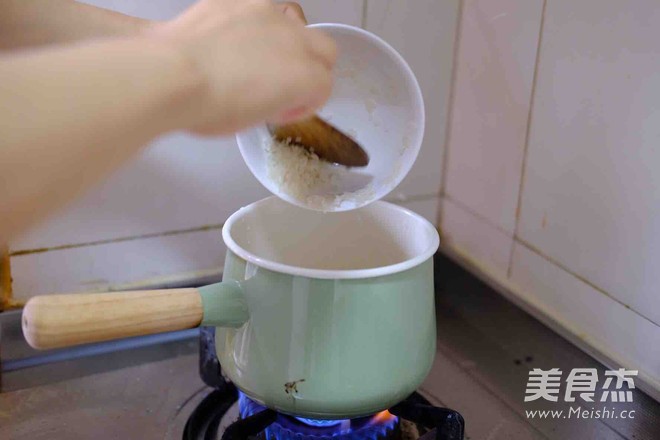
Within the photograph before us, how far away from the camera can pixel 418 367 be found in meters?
0.50

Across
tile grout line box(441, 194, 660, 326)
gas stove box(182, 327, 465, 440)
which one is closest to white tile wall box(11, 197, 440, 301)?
gas stove box(182, 327, 465, 440)

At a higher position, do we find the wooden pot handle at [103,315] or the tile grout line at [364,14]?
the tile grout line at [364,14]

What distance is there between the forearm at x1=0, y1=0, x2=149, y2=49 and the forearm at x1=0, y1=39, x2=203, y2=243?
Result: 216mm

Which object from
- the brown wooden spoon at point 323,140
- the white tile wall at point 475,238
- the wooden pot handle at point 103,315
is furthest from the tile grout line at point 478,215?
the wooden pot handle at point 103,315

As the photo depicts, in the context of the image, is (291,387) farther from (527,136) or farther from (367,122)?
(527,136)

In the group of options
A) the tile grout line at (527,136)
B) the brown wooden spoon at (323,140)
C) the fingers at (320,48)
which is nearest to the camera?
the fingers at (320,48)

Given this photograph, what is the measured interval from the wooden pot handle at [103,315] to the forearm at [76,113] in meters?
0.17

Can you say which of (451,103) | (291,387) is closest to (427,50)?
(451,103)

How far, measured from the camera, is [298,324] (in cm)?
46

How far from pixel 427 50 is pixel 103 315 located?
444mm

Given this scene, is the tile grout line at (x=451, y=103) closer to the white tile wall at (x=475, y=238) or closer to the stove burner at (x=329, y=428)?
Result: the white tile wall at (x=475, y=238)

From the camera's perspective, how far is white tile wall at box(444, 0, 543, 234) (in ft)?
2.20

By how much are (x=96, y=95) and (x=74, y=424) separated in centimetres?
38

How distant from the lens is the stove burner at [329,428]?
0.53 meters
